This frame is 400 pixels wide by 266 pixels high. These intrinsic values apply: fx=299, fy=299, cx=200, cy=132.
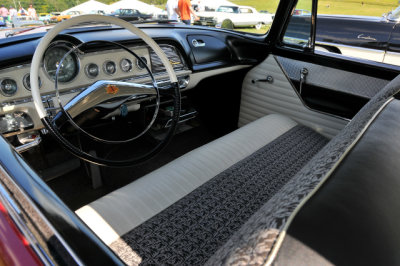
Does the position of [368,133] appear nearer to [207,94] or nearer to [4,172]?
[4,172]

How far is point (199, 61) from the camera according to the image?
2.33m

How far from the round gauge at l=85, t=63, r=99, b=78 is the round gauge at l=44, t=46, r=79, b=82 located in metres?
0.06

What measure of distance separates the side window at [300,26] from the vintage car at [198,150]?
26 millimetres

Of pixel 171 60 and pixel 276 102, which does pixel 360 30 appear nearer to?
pixel 276 102

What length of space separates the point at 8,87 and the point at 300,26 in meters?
1.96

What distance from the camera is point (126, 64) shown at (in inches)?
73.6

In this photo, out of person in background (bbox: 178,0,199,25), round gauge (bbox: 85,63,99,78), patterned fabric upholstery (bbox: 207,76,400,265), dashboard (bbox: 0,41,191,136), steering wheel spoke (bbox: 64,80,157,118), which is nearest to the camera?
patterned fabric upholstery (bbox: 207,76,400,265)

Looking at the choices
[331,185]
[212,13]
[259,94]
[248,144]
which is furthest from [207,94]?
[212,13]

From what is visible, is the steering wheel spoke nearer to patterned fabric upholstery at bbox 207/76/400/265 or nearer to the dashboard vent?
the dashboard vent

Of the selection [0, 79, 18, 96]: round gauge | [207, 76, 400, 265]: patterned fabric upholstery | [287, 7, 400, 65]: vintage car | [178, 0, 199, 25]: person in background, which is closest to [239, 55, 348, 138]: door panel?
[287, 7, 400, 65]: vintage car

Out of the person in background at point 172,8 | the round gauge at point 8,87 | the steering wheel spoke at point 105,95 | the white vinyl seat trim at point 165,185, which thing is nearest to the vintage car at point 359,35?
the white vinyl seat trim at point 165,185

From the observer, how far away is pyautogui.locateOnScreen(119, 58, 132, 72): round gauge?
185 centimetres

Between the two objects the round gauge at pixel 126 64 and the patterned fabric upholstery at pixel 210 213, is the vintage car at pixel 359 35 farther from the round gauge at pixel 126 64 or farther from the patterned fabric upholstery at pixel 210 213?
the round gauge at pixel 126 64

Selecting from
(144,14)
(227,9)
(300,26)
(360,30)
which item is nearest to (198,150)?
(300,26)
